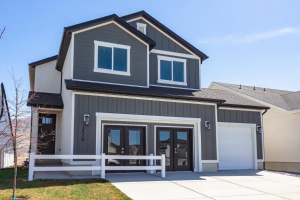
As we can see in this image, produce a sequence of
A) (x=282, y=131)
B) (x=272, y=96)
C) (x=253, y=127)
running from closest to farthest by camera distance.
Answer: (x=253, y=127)
(x=282, y=131)
(x=272, y=96)

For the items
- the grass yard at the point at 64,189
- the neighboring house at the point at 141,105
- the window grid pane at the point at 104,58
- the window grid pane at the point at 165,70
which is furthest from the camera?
the window grid pane at the point at 165,70

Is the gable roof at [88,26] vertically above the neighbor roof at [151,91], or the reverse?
the gable roof at [88,26]

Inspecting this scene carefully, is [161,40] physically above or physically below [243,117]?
above

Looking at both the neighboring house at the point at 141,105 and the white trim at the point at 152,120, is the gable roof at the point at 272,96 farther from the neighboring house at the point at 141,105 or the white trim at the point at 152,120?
the white trim at the point at 152,120

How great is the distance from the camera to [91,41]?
1427cm

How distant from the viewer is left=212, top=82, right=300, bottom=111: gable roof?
20544mm

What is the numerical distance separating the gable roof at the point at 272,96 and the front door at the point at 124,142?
11.1 meters

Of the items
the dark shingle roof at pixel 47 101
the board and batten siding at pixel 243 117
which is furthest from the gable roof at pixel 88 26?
the board and batten siding at pixel 243 117

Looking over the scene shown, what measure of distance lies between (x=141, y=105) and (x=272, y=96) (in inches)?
525

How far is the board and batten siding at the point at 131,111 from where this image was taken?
40.9 feet

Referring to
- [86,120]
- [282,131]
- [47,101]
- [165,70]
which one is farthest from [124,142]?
[282,131]

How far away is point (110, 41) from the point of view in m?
14.7

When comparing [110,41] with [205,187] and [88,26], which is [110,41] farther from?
[205,187]

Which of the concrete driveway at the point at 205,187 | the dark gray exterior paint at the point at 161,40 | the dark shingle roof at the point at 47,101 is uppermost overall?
the dark gray exterior paint at the point at 161,40
